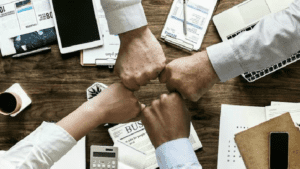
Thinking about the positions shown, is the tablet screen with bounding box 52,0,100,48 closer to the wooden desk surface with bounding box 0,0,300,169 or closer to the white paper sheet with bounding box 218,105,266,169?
the wooden desk surface with bounding box 0,0,300,169

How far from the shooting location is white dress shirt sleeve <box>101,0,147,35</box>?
0.97m

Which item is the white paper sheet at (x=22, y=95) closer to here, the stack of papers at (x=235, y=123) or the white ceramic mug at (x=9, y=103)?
the white ceramic mug at (x=9, y=103)

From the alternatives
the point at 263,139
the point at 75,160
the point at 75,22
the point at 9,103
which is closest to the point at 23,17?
the point at 75,22

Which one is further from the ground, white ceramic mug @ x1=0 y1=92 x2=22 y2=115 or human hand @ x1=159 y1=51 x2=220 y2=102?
human hand @ x1=159 y1=51 x2=220 y2=102

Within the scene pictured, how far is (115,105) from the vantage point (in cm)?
102

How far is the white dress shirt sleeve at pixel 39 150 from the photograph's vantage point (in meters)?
0.91

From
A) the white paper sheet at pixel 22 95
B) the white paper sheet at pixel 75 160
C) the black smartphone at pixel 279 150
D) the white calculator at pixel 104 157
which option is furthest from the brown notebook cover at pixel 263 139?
the white paper sheet at pixel 22 95

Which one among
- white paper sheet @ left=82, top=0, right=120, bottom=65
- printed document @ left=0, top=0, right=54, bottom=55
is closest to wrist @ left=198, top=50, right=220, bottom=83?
white paper sheet @ left=82, top=0, right=120, bottom=65

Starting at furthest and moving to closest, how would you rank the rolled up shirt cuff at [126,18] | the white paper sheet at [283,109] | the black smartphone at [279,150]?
the white paper sheet at [283,109], the rolled up shirt cuff at [126,18], the black smartphone at [279,150]

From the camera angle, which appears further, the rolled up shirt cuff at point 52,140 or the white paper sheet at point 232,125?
the white paper sheet at point 232,125

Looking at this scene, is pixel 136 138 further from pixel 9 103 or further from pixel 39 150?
pixel 9 103

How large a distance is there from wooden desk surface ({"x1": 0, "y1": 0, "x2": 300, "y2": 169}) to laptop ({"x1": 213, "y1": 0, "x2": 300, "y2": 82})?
0.11 feet

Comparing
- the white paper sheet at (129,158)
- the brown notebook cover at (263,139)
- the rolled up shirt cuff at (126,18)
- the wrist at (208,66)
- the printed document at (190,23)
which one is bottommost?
the white paper sheet at (129,158)

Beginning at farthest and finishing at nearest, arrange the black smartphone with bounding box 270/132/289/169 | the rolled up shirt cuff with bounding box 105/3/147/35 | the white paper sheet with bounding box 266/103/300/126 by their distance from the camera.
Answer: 1. the white paper sheet with bounding box 266/103/300/126
2. the rolled up shirt cuff with bounding box 105/3/147/35
3. the black smartphone with bounding box 270/132/289/169
